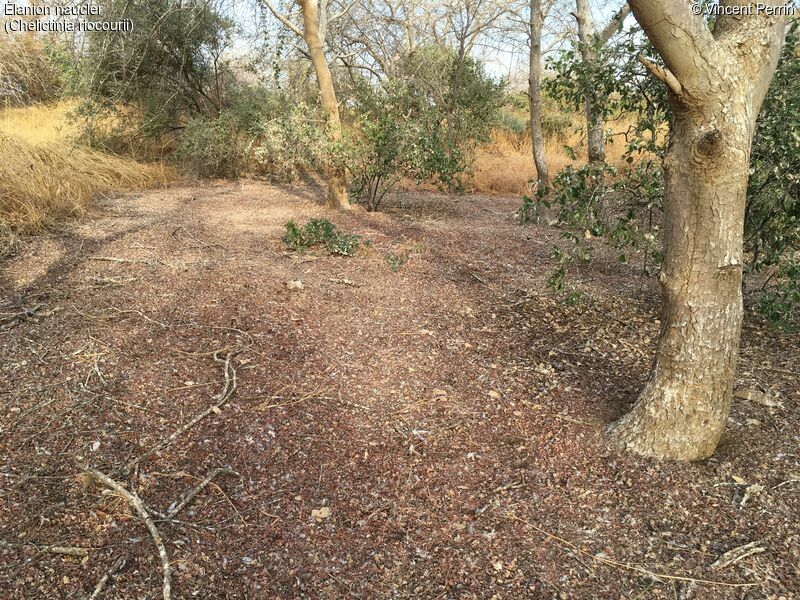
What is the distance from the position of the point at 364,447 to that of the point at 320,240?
9.38 ft

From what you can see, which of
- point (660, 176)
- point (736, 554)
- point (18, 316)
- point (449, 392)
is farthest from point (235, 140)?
point (736, 554)

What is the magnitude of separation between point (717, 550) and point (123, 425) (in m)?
2.21

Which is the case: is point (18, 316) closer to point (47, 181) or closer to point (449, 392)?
point (449, 392)

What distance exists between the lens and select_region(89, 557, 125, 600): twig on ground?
1542 millimetres

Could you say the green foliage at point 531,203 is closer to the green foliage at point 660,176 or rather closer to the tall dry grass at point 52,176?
the green foliage at point 660,176

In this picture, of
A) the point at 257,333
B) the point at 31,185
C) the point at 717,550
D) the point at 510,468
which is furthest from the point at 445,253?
the point at 31,185

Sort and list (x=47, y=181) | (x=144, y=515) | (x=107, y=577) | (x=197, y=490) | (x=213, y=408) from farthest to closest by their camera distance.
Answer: (x=47, y=181)
(x=213, y=408)
(x=197, y=490)
(x=144, y=515)
(x=107, y=577)

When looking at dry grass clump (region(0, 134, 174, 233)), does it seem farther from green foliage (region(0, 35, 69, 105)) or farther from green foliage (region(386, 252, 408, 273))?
green foliage (region(386, 252, 408, 273))

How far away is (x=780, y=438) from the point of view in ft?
7.43

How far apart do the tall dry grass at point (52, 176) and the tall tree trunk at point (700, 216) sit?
4888mm

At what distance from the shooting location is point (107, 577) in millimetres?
1593

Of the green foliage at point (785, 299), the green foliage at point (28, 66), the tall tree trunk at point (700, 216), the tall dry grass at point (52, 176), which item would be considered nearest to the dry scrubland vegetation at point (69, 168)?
the tall dry grass at point (52, 176)

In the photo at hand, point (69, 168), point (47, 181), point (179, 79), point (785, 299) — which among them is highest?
point (179, 79)
